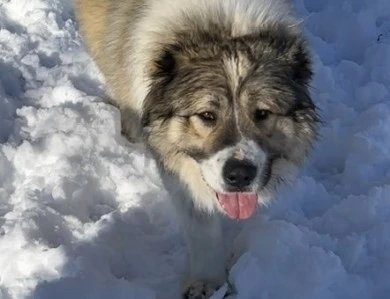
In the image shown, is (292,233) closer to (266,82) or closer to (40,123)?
(266,82)

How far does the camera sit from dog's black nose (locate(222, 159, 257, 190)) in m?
3.40

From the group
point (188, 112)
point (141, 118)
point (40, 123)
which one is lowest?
point (40, 123)

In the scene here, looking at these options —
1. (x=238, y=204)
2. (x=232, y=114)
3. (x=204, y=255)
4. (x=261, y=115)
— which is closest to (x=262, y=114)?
(x=261, y=115)

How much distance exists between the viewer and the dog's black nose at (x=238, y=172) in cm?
340

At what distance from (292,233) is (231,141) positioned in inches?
27.3

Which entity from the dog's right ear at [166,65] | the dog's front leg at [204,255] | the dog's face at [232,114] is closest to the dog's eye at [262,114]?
the dog's face at [232,114]

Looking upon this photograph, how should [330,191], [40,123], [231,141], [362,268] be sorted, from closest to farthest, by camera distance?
[231,141] → [362,268] → [330,191] → [40,123]

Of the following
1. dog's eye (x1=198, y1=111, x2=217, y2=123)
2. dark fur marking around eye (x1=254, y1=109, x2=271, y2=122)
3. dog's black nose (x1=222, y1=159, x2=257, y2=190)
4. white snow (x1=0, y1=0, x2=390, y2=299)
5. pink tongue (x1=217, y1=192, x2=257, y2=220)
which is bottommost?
white snow (x1=0, y1=0, x2=390, y2=299)

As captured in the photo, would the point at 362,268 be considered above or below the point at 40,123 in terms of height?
above

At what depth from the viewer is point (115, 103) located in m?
4.77

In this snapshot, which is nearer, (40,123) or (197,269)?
(197,269)

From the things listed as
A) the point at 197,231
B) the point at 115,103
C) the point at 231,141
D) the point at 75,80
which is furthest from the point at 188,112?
the point at 75,80

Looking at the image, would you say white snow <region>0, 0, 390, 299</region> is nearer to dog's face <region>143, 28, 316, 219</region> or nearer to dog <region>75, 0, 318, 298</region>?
dog <region>75, 0, 318, 298</region>

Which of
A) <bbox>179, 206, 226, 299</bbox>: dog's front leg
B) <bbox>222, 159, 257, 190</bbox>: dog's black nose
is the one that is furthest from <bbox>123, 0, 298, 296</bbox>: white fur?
<bbox>222, 159, 257, 190</bbox>: dog's black nose
